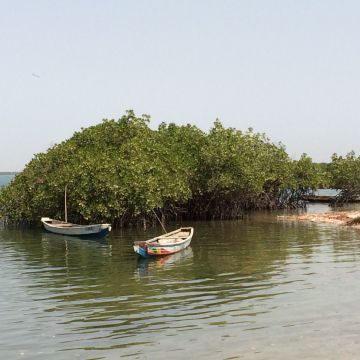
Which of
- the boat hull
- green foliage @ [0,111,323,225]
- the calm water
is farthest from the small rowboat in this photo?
green foliage @ [0,111,323,225]

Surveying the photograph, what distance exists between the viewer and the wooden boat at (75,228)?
35.4m

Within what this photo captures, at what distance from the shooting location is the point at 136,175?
4009cm

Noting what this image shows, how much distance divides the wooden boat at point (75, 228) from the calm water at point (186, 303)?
4.11 m

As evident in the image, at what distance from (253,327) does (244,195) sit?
3655cm

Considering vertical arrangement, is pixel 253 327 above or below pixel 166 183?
below

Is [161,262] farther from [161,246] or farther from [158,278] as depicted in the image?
[158,278]

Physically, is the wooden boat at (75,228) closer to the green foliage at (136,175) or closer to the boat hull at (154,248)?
the green foliage at (136,175)

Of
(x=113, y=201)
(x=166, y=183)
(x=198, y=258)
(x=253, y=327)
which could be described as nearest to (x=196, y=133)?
(x=166, y=183)

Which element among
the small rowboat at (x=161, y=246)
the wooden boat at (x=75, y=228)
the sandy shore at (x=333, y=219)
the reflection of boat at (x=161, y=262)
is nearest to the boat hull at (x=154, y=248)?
the small rowboat at (x=161, y=246)

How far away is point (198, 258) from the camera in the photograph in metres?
26.7

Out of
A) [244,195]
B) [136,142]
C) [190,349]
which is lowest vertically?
[190,349]

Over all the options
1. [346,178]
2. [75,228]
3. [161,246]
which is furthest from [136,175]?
[346,178]

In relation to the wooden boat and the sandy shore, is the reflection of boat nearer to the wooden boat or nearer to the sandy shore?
Result: the wooden boat

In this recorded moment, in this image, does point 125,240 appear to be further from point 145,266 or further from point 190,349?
point 190,349
